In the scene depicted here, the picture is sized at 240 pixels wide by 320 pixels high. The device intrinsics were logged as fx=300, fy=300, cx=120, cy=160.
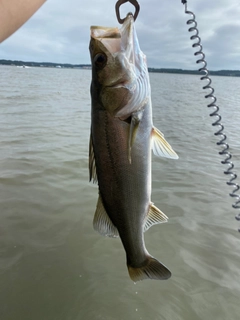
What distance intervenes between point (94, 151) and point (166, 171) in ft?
18.3

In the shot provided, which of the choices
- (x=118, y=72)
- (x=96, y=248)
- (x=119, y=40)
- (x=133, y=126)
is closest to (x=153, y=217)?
(x=133, y=126)

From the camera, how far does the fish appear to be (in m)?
1.76

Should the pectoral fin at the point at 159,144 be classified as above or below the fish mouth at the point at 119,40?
below

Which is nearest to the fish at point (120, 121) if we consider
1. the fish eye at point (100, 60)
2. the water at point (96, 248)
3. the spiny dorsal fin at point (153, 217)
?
the fish eye at point (100, 60)

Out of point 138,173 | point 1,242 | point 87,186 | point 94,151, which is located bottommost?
point 1,242

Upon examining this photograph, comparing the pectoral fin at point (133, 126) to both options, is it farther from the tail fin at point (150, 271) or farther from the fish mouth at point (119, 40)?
the tail fin at point (150, 271)

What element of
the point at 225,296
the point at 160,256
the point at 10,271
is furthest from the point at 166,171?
the point at 10,271

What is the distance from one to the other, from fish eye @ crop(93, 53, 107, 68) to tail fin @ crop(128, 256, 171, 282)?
1345 millimetres

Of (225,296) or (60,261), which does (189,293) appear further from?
(60,261)

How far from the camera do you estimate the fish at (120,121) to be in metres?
1.76

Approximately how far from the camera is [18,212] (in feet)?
16.4

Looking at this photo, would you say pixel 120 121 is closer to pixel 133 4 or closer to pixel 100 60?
pixel 100 60

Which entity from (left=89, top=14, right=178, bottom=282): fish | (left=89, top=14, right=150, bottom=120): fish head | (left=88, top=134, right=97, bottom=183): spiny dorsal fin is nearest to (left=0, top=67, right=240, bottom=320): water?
(left=89, top=14, right=178, bottom=282): fish

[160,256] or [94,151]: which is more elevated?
[94,151]
